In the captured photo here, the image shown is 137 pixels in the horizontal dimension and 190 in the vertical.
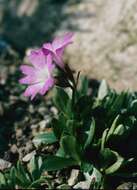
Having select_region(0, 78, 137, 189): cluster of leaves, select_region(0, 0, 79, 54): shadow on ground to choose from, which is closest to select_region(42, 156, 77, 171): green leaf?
select_region(0, 78, 137, 189): cluster of leaves

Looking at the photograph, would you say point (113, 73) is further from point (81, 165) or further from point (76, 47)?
point (81, 165)

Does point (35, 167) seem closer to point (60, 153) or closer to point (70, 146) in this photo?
point (60, 153)

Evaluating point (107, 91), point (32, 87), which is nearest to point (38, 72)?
point (32, 87)

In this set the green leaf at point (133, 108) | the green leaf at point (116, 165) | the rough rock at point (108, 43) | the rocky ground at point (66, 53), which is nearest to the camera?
the green leaf at point (116, 165)

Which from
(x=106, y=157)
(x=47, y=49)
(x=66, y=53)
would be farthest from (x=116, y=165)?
(x=66, y=53)

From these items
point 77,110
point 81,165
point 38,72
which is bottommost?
point 81,165

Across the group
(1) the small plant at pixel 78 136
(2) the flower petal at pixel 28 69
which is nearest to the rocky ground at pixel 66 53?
(1) the small plant at pixel 78 136

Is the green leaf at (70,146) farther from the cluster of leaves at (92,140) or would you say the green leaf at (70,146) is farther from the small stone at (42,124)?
the small stone at (42,124)
